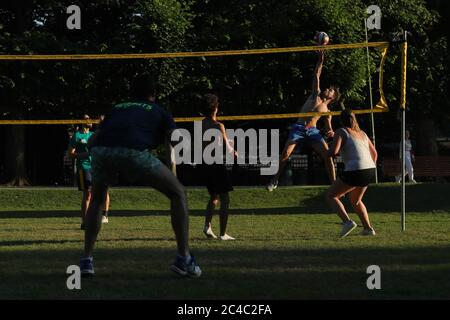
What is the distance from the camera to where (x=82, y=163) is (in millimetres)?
14320

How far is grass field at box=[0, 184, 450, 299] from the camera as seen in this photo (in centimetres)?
743

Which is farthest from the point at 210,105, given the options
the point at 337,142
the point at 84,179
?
the point at 84,179

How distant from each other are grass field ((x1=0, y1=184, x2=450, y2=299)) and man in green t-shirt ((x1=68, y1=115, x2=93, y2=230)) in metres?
0.52

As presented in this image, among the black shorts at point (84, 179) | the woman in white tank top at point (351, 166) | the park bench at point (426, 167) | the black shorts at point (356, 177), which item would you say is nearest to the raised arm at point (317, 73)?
the woman in white tank top at point (351, 166)

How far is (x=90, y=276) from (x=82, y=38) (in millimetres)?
25842

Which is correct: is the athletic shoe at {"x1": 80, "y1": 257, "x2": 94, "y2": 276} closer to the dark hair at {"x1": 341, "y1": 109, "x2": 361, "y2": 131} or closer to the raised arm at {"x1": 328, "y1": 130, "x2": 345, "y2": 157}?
the raised arm at {"x1": 328, "y1": 130, "x2": 345, "y2": 157}

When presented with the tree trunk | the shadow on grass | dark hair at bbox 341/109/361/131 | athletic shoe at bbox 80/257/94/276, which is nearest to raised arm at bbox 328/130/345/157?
dark hair at bbox 341/109/361/131

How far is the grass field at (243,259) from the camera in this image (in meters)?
7.43

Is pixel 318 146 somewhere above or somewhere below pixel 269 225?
above

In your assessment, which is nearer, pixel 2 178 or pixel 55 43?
pixel 55 43

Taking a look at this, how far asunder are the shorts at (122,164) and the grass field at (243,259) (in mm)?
904

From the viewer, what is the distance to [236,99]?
99.3 feet

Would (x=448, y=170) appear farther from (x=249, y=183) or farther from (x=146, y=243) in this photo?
(x=146, y=243)
